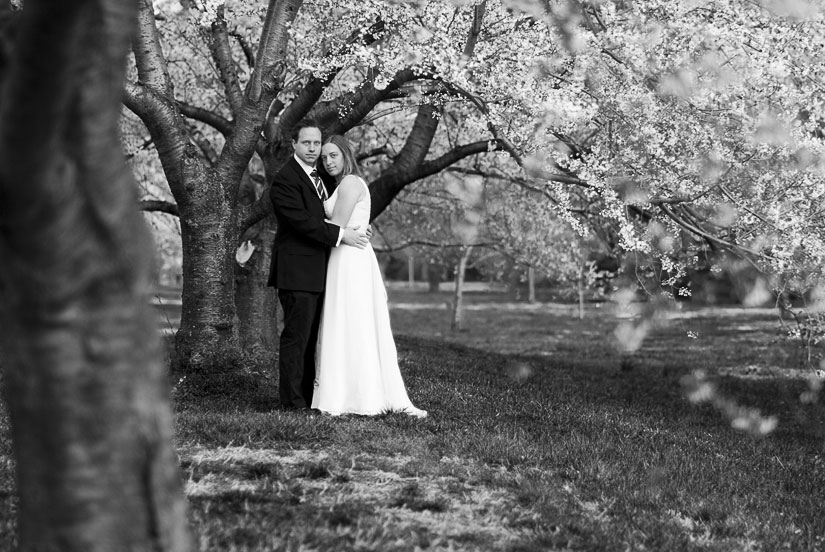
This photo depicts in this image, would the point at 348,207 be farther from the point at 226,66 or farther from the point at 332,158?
the point at 226,66

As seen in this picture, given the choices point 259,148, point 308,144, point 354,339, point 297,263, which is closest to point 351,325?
point 354,339

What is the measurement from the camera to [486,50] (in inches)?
356

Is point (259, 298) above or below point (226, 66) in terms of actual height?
below

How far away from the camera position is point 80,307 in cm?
289

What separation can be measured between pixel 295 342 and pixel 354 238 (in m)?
1.07

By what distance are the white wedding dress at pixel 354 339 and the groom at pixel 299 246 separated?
4.7 inches

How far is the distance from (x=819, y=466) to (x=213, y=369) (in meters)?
6.21

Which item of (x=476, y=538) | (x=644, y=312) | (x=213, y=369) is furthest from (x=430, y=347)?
(x=644, y=312)

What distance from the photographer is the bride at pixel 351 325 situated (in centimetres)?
775

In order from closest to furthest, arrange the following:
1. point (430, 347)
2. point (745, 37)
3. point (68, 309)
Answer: point (68, 309), point (745, 37), point (430, 347)

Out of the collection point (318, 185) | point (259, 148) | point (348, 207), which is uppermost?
point (259, 148)

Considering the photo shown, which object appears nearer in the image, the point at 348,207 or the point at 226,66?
the point at 348,207

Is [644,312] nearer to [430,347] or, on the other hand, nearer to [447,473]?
[430,347]

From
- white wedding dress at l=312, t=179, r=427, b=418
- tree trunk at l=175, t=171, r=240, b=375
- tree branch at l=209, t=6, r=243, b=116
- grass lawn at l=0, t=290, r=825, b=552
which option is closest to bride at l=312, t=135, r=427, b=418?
white wedding dress at l=312, t=179, r=427, b=418
